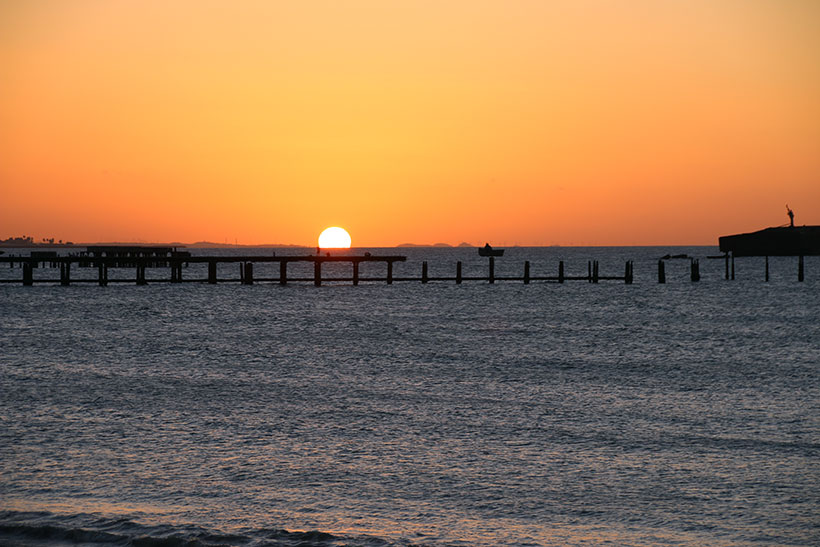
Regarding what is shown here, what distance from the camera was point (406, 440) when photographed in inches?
502

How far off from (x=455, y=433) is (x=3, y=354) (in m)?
16.8

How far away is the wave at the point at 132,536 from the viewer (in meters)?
7.61

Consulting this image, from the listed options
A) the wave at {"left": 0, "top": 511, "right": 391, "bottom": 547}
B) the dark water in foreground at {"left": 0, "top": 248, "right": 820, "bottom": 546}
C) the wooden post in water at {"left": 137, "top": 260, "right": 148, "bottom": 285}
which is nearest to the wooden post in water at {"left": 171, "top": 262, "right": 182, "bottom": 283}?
the wooden post in water at {"left": 137, "top": 260, "right": 148, "bottom": 285}

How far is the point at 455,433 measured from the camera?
13.3m

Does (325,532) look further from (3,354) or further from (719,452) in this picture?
(3,354)

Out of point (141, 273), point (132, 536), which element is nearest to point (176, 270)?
point (141, 273)

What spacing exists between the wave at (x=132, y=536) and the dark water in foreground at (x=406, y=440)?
34mm

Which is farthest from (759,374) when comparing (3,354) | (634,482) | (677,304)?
(677,304)

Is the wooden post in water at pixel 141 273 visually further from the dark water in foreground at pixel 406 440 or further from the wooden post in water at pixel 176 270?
the dark water in foreground at pixel 406 440

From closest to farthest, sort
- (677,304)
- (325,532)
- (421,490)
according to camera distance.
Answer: (325,532), (421,490), (677,304)

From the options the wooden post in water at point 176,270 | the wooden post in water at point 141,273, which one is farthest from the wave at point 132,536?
the wooden post in water at point 176,270

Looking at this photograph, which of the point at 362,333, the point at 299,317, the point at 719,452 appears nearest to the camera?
the point at 719,452

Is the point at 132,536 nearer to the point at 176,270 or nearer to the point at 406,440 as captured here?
the point at 406,440

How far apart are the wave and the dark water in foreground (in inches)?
1.3
